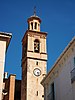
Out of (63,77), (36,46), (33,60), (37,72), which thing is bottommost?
(63,77)

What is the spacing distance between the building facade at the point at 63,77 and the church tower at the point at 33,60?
1145cm

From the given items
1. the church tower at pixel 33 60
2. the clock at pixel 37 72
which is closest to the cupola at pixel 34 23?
the church tower at pixel 33 60

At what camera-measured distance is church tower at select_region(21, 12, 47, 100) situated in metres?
31.0

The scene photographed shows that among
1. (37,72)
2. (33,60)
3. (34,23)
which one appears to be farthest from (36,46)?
(37,72)

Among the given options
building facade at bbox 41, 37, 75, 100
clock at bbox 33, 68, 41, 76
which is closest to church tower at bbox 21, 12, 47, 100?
clock at bbox 33, 68, 41, 76

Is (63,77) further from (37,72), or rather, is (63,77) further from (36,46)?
(36,46)

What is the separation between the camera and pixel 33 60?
108ft

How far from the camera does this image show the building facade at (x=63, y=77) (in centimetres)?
1545

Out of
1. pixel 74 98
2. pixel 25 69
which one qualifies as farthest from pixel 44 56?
pixel 74 98

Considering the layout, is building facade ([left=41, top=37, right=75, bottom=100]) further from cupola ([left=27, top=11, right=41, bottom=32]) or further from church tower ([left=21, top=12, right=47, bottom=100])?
cupola ([left=27, top=11, right=41, bottom=32])

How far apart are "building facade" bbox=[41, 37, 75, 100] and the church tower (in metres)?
11.5

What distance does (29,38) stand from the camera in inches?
1348

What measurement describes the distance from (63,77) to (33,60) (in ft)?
53.4

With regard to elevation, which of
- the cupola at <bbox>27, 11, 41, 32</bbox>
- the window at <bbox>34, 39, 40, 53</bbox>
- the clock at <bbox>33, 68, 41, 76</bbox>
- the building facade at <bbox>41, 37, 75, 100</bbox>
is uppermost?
the cupola at <bbox>27, 11, 41, 32</bbox>
